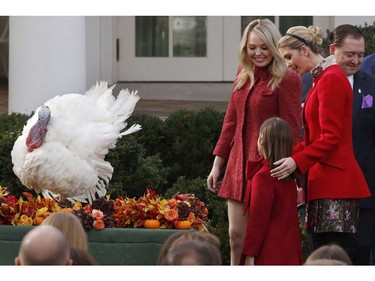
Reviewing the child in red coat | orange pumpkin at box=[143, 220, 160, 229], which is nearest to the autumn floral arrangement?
orange pumpkin at box=[143, 220, 160, 229]

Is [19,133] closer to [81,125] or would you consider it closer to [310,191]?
[81,125]

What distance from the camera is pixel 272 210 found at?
5938mm

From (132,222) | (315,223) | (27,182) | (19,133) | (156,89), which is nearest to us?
(315,223)

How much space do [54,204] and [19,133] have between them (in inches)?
82.9

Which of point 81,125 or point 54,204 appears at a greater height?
point 81,125

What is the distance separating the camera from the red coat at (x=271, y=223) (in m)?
5.86

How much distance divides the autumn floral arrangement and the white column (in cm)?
342

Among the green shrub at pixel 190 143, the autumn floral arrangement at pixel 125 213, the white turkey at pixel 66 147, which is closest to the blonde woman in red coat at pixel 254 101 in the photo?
the autumn floral arrangement at pixel 125 213

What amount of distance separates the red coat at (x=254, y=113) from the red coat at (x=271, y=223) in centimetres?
28

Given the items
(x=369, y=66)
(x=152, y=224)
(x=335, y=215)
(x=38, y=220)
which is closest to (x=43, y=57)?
(x=38, y=220)

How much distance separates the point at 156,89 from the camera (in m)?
12.8

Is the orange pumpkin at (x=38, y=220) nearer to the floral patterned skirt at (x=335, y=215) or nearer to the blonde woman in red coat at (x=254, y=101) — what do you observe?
the blonde woman in red coat at (x=254, y=101)

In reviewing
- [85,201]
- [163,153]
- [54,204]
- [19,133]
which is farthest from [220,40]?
[54,204]

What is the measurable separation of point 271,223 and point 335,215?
37cm
